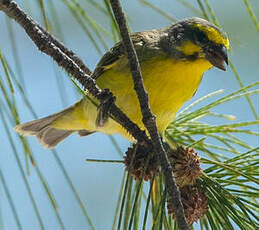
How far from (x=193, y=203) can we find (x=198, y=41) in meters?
0.81

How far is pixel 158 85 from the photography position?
61.2 inches

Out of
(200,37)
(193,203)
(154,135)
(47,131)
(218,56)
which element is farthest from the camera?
(47,131)

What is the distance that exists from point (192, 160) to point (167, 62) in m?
0.65

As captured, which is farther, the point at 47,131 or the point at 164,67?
the point at 47,131

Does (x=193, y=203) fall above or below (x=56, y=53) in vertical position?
below

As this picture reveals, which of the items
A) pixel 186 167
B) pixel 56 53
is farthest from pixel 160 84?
pixel 56 53

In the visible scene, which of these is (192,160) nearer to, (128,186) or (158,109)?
(128,186)

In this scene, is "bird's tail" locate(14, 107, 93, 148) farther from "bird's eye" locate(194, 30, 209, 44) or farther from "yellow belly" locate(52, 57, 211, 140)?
"bird's eye" locate(194, 30, 209, 44)

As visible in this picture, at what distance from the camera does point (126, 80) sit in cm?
155

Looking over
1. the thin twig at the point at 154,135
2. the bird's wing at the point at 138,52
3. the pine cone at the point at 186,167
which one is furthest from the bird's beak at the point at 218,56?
the thin twig at the point at 154,135

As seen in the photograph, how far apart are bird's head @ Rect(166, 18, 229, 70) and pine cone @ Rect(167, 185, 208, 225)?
1.93ft

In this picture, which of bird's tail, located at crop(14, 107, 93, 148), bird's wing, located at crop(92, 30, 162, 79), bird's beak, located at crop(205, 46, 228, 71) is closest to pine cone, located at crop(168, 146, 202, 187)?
bird's beak, located at crop(205, 46, 228, 71)

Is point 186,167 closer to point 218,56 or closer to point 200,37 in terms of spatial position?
point 218,56

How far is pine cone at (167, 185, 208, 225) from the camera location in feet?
3.24
